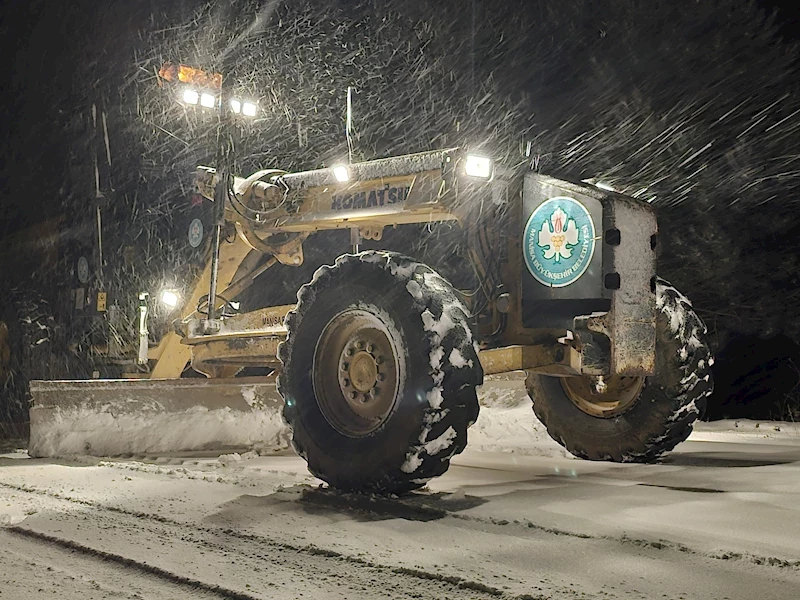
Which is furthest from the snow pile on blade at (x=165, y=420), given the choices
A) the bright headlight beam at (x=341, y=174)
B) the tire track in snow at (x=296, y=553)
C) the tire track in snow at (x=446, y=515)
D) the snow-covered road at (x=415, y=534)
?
the tire track in snow at (x=296, y=553)

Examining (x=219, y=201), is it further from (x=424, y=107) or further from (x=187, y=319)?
(x=424, y=107)

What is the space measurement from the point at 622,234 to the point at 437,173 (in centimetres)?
123

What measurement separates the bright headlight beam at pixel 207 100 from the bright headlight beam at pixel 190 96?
0.04 m

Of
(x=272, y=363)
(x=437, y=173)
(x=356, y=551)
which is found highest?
(x=437, y=173)

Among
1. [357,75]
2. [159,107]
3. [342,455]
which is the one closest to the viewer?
[342,455]

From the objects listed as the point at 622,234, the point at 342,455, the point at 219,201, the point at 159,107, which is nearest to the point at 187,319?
the point at 219,201

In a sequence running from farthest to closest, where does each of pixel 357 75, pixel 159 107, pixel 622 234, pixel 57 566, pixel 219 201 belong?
pixel 357 75, pixel 159 107, pixel 219 201, pixel 622 234, pixel 57 566

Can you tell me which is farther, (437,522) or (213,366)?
(213,366)

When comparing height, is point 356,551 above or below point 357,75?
below

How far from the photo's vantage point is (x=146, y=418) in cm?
723

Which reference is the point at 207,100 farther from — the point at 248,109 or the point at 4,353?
the point at 4,353

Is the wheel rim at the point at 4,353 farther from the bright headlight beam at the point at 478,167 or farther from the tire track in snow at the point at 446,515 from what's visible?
the bright headlight beam at the point at 478,167

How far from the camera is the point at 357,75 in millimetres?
16188

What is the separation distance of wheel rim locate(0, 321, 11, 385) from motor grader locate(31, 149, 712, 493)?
4169 millimetres
